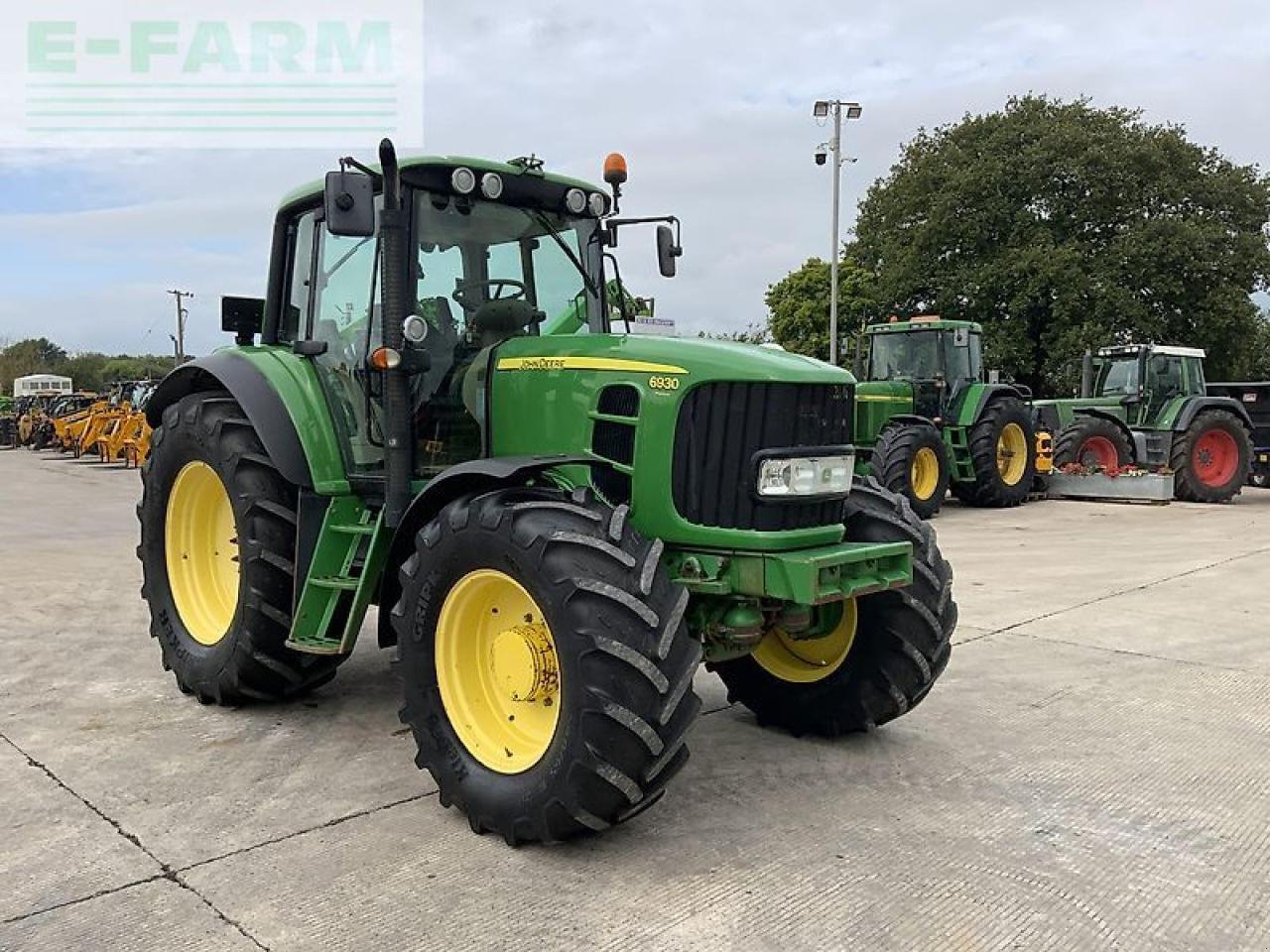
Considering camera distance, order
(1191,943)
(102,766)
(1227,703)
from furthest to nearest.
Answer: (1227,703) < (102,766) < (1191,943)

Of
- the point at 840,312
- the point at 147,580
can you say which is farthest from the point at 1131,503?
the point at 840,312

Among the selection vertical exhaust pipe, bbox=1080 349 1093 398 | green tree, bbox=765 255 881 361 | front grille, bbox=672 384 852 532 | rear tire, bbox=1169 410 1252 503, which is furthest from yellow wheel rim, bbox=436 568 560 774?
green tree, bbox=765 255 881 361

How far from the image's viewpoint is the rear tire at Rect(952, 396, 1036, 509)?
13.9 meters

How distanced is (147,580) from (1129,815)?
15.0 ft

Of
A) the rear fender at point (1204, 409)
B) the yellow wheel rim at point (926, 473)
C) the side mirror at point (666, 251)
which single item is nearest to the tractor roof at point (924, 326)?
the yellow wheel rim at point (926, 473)

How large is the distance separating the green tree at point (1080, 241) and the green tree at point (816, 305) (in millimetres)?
1362

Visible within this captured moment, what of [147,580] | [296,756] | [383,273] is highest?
[383,273]

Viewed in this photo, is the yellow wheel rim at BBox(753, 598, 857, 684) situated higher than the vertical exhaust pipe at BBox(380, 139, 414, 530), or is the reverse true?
the vertical exhaust pipe at BBox(380, 139, 414, 530)

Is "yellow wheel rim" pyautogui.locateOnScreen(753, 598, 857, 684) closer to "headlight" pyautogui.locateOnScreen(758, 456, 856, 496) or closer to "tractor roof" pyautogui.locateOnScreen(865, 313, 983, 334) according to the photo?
"headlight" pyautogui.locateOnScreen(758, 456, 856, 496)

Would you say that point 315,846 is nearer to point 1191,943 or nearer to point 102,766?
point 102,766

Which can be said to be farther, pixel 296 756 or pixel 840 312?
pixel 840 312

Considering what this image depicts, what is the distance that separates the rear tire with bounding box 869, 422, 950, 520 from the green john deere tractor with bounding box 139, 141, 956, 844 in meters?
7.99

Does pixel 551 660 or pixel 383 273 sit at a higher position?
pixel 383 273

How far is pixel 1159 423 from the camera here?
16.1 meters
